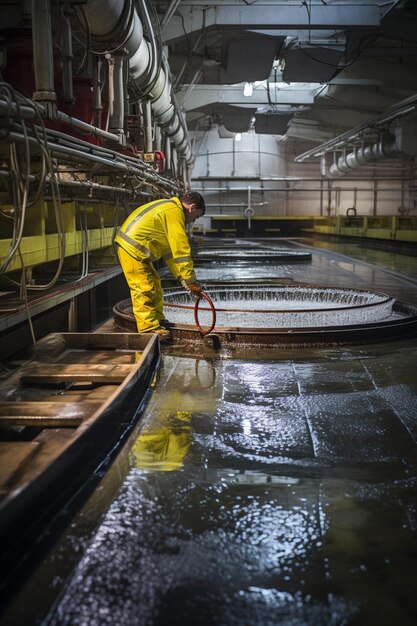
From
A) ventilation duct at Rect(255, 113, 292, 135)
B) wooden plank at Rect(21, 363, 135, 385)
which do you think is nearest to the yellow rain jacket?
wooden plank at Rect(21, 363, 135, 385)

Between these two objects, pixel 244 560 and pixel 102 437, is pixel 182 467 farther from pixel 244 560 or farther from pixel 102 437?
pixel 244 560

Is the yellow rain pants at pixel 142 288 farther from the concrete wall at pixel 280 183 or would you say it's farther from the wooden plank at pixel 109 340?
the concrete wall at pixel 280 183

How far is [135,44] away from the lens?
540 centimetres

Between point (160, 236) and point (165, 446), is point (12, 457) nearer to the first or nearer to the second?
point (165, 446)

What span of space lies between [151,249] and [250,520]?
330 centimetres

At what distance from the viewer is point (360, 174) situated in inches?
1094

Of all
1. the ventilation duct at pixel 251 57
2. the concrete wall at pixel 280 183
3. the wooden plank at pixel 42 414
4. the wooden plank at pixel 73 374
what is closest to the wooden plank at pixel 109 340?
the wooden plank at pixel 73 374

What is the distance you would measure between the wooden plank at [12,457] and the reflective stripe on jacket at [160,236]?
2.45m

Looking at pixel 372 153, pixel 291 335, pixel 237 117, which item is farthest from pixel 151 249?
pixel 372 153

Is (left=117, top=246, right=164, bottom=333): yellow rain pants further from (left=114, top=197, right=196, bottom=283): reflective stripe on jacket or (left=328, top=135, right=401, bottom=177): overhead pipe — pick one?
(left=328, top=135, right=401, bottom=177): overhead pipe

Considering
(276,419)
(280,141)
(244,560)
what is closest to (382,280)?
(276,419)

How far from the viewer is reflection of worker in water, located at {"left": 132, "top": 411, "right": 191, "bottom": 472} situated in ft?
9.27

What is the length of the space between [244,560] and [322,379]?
96.4 inches

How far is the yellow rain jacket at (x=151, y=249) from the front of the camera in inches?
197
